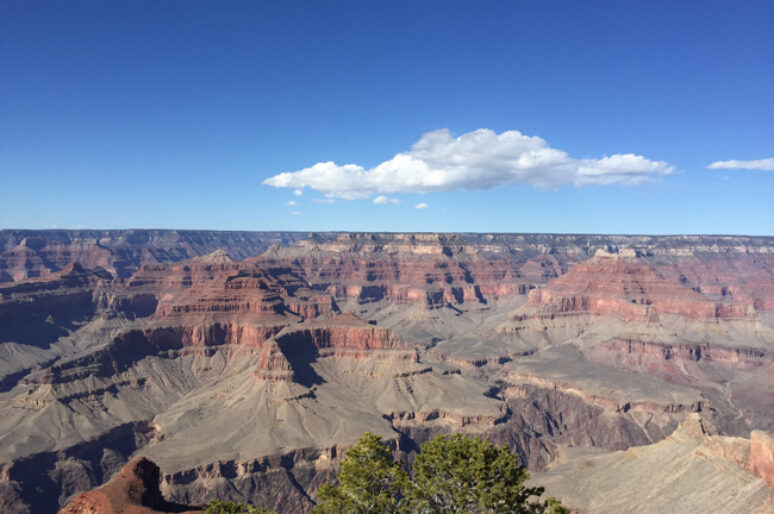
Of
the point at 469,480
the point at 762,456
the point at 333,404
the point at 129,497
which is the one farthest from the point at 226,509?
the point at 333,404

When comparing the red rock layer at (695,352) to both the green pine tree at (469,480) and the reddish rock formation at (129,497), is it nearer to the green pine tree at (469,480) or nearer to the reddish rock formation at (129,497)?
the green pine tree at (469,480)

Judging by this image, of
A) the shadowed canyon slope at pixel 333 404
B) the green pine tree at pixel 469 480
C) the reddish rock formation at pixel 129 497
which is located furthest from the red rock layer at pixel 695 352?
the reddish rock formation at pixel 129 497

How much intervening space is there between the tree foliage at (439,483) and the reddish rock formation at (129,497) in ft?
44.9

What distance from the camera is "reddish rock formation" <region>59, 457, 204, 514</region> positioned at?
1441 inches

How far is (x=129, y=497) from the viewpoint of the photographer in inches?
1519

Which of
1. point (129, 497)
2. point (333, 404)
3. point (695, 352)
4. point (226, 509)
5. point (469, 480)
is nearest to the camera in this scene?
point (226, 509)

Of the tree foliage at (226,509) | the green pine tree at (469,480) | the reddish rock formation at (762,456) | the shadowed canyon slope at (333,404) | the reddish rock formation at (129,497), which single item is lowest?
the shadowed canyon slope at (333,404)

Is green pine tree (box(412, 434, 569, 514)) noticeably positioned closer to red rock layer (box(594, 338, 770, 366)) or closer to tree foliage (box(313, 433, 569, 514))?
tree foliage (box(313, 433, 569, 514))

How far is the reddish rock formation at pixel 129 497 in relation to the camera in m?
36.6

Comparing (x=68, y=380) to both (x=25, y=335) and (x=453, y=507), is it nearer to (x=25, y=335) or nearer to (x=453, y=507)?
(x=25, y=335)

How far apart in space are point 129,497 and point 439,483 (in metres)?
23.6

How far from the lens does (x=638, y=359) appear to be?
176000 millimetres

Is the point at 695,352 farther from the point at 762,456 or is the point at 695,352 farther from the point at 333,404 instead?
the point at 333,404

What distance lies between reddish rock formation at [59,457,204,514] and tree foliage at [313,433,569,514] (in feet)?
44.9
